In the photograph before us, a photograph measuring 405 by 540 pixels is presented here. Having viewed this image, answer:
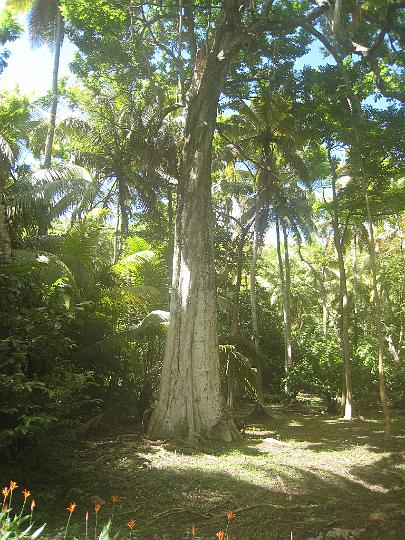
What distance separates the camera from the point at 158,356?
10.9 metres

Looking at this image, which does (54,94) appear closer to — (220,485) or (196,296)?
(196,296)

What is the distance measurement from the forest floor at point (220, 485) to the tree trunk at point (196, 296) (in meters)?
0.57

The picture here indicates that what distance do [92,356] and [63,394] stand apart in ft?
13.1

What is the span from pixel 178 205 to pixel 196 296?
2.02 meters

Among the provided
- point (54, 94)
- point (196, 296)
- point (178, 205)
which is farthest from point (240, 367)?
point (54, 94)

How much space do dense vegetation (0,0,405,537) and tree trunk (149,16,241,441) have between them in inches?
1.2

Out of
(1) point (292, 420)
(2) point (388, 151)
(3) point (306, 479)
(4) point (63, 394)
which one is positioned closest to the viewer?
(4) point (63, 394)

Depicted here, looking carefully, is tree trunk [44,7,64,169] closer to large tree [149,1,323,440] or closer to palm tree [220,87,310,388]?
palm tree [220,87,310,388]

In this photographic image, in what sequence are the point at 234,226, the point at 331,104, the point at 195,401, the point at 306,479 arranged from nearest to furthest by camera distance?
the point at 306,479
the point at 195,401
the point at 331,104
the point at 234,226

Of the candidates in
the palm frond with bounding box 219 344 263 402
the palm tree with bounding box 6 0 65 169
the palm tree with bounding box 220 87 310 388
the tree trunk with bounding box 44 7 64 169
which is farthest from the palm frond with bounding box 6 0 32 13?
the palm frond with bounding box 219 344 263 402

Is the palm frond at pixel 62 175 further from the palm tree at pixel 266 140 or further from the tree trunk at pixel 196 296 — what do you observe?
the palm tree at pixel 266 140

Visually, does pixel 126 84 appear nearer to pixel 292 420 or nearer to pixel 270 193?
pixel 270 193

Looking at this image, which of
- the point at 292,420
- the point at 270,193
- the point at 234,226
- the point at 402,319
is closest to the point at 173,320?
the point at 292,420

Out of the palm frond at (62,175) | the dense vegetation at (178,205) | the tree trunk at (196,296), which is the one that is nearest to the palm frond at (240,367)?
the dense vegetation at (178,205)
